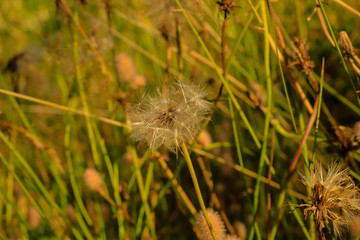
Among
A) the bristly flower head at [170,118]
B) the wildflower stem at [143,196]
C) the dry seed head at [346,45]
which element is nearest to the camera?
the bristly flower head at [170,118]

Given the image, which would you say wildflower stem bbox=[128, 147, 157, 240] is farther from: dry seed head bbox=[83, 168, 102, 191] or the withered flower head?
the withered flower head

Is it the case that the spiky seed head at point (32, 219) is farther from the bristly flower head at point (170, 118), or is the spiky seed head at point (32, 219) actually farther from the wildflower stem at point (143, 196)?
the bristly flower head at point (170, 118)

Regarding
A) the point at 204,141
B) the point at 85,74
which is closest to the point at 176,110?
the point at 204,141

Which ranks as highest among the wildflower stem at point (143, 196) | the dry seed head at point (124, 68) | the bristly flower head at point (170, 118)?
the dry seed head at point (124, 68)

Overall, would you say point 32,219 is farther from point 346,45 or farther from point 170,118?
point 346,45

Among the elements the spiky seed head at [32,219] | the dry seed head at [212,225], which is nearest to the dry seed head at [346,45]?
the dry seed head at [212,225]

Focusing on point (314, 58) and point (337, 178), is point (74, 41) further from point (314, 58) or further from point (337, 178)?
point (314, 58)
